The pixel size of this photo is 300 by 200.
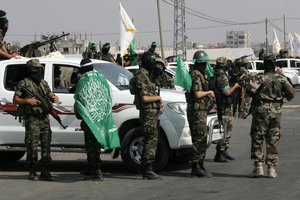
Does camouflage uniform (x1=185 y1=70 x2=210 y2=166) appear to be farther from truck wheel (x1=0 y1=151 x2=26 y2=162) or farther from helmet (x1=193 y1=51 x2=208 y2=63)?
truck wheel (x1=0 y1=151 x2=26 y2=162)

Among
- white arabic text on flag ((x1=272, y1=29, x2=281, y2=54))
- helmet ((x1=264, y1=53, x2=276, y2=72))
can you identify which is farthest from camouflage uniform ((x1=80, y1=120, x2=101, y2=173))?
white arabic text on flag ((x1=272, y1=29, x2=281, y2=54))

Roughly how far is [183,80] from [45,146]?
2292 mm

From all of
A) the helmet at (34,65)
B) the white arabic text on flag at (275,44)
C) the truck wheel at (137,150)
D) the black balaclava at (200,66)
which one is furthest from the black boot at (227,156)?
the white arabic text on flag at (275,44)

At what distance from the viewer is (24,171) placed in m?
9.84

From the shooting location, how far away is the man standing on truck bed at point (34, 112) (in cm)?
851

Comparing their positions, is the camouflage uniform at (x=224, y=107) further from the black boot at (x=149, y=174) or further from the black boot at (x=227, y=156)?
the black boot at (x=149, y=174)

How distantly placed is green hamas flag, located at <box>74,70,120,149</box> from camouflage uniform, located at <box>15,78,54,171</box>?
1.73 ft

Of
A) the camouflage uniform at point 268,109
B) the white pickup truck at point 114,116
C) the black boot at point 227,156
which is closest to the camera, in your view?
the camouflage uniform at point 268,109

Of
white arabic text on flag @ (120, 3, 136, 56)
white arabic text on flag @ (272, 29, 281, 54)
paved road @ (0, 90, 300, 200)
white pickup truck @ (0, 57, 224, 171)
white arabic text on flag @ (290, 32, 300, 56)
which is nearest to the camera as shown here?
paved road @ (0, 90, 300, 200)

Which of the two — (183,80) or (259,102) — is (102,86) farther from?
(259,102)

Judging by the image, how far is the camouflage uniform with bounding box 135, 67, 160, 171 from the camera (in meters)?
8.46

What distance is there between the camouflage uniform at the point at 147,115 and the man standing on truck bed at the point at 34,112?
129 cm

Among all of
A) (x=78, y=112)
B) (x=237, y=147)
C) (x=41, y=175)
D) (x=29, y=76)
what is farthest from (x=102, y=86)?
(x=237, y=147)

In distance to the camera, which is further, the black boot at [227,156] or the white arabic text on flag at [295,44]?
the white arabic text on flag at [295,44]
